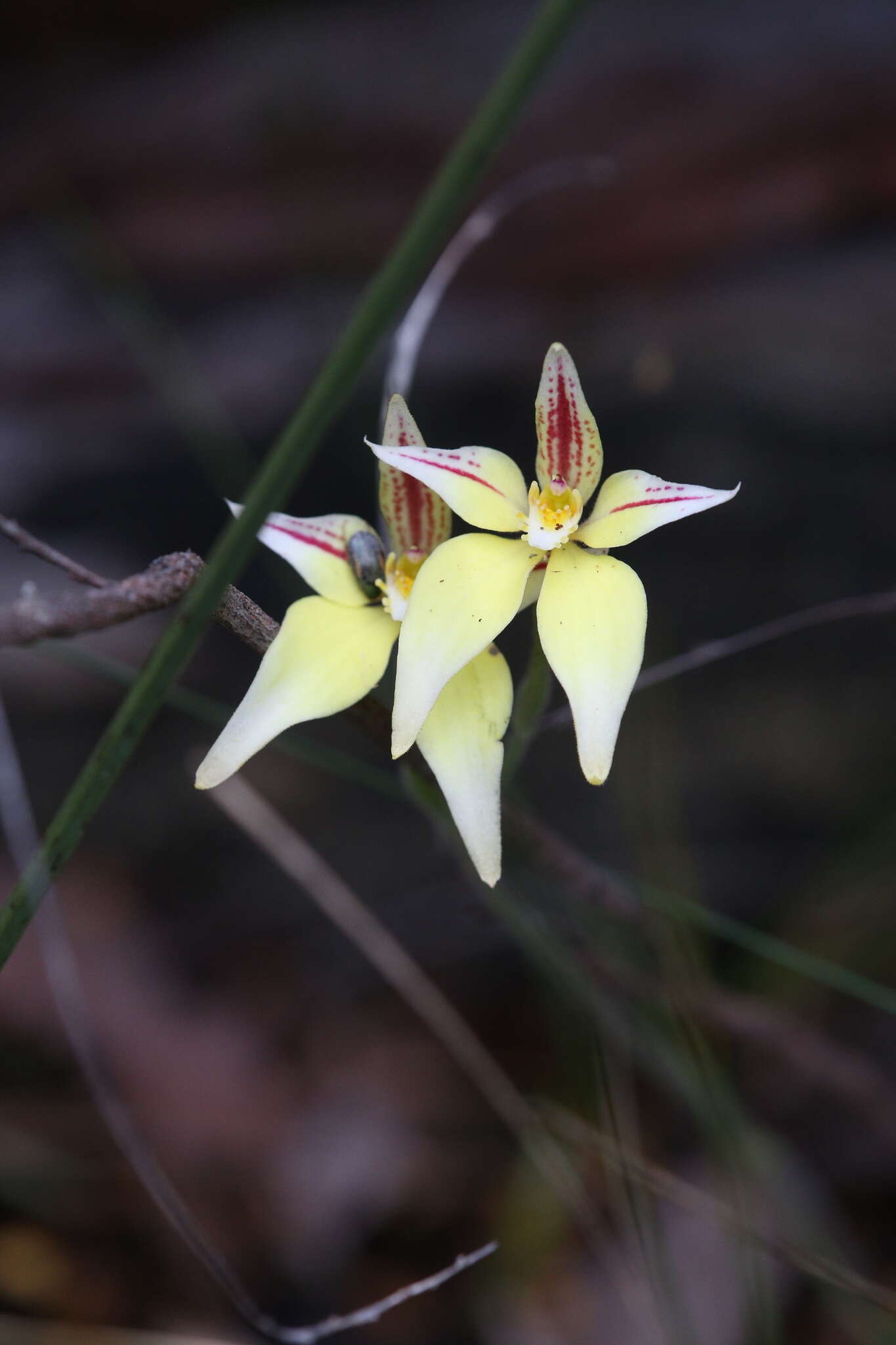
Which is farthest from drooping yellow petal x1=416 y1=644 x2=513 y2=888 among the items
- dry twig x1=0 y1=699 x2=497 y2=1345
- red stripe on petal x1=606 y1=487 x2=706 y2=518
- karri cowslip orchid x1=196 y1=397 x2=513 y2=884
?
dry twig x1=0 y1=699 x2=497 y2=1345

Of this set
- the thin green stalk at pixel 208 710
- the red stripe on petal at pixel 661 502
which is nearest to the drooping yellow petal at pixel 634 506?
the red stripe on petal at pixel 661 502

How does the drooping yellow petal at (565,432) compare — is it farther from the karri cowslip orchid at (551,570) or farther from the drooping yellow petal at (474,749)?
the drooping yellow petal at (474,749)

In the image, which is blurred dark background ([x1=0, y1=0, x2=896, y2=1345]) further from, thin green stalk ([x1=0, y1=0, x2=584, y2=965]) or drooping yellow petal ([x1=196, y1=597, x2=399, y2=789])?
thin green stalk ([x1=0, y1=0, x2=584, y2=965])

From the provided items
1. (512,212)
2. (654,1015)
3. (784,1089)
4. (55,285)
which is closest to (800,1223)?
(784,1089)

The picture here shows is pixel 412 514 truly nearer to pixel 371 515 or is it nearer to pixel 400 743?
pixel 400 743

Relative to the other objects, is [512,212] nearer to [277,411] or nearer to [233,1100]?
[277,411]
